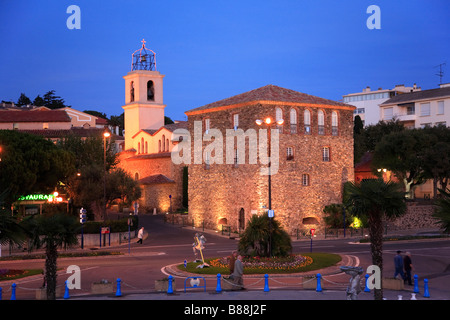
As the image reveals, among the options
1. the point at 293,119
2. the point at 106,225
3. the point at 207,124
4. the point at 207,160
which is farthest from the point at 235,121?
the point at 106,225

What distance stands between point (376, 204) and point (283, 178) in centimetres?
2803

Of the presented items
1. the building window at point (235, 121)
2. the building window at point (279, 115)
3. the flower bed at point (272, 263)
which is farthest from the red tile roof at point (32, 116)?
the flower bed at point (272, 263)

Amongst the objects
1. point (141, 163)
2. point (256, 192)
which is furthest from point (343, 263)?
point (141, 163)

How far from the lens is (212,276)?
26.0 metres

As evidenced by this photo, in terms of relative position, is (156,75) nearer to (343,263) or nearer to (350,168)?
(350,168)

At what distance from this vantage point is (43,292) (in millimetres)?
20438

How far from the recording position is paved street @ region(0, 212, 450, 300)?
21344 mm

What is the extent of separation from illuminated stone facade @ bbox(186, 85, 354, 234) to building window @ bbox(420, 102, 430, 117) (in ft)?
123

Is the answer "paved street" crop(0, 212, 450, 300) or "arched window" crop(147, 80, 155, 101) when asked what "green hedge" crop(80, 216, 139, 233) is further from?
"arched window" crop(147, 80, 155, 101)

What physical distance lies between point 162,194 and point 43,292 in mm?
48577

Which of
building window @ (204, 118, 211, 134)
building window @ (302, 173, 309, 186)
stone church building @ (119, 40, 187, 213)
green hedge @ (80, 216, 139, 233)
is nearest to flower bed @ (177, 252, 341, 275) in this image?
green hedge @ (80, 216, 139, 233)

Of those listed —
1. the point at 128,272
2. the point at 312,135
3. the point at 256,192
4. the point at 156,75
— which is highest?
the point at 156,75

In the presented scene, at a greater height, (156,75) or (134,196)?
(156,75)

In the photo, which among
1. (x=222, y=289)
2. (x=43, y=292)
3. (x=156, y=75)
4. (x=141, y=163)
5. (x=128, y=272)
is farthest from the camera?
(x=156, y=75)
